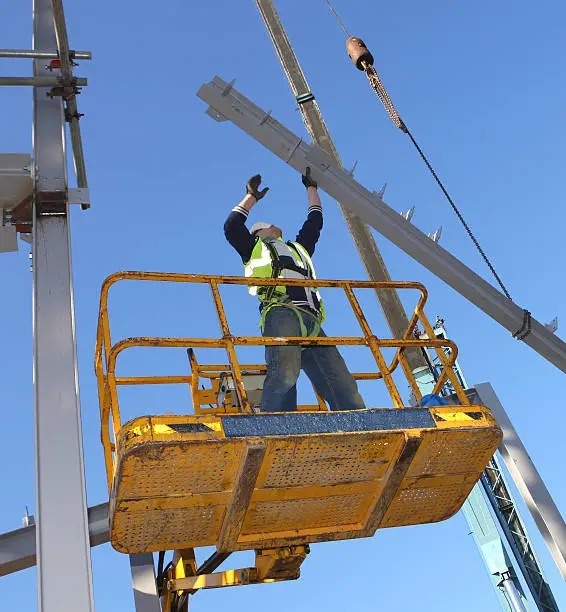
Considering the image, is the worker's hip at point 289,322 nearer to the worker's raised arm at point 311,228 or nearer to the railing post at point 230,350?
the railing post at point 230,350

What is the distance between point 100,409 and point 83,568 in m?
1.52

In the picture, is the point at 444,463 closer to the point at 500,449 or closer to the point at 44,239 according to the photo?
the point at 500,449

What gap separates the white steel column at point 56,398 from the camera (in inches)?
173

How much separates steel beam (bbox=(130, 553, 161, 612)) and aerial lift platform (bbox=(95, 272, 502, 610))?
0.72 feet

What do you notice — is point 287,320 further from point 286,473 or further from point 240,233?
point 286,473

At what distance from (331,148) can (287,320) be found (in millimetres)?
6802

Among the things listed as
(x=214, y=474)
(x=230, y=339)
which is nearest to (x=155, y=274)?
(x=230, y=339)

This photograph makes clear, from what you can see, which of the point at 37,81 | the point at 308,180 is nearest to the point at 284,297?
the point at 308,180

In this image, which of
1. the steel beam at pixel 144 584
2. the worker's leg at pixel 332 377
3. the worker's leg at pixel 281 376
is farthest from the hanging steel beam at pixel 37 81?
the steel beam at pixel 144 584

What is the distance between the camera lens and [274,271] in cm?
629

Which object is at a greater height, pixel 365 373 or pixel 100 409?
pixel 365 373

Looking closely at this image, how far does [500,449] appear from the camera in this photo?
27.2 ft

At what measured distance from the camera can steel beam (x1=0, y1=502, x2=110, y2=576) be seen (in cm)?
582

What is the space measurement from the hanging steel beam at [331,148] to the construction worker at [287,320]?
14.7ft
